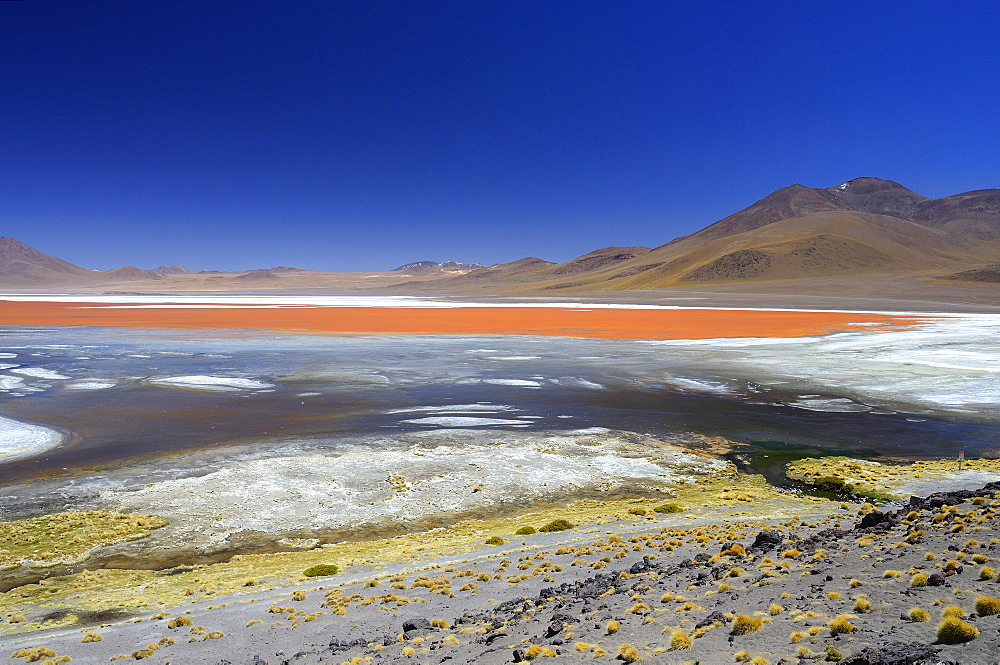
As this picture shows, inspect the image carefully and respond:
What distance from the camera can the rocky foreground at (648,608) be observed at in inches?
202

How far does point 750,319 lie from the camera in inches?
2176

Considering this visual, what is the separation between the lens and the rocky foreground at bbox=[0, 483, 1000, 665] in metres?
5.14

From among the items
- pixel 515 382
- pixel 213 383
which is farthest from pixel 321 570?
pixel 213 383

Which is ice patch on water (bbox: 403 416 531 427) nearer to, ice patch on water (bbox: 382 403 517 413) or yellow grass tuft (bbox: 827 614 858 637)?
ice patch on water (bbox: 382 403 517 413)

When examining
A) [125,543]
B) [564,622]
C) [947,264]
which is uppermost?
[947,264]

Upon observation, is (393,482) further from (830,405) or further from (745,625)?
(830,405)

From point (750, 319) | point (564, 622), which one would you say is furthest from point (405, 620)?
point (750, 319)

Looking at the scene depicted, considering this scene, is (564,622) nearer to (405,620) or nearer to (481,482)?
(405,620)

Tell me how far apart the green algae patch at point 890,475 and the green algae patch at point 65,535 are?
40.0 ft

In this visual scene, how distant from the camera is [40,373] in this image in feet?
84.2

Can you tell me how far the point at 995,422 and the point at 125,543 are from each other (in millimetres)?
20623

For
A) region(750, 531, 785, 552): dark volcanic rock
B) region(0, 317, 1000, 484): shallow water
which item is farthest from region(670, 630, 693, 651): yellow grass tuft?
region(0, 317, 1000, 484): shallow water

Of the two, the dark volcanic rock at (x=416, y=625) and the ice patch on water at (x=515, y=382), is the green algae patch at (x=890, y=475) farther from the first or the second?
the ice patch on water at (x=515, y=382)

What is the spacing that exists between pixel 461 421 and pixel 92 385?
14.0 metres
